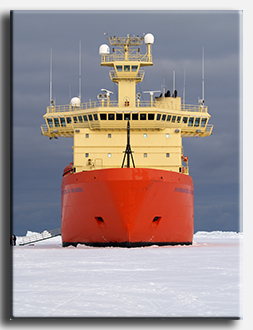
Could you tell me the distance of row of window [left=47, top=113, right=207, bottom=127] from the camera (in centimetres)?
3466

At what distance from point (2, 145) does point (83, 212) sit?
19526mm

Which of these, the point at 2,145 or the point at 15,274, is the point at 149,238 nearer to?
the point at 15,274

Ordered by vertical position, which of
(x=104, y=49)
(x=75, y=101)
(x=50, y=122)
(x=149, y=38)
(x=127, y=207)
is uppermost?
(x=149, y=38)

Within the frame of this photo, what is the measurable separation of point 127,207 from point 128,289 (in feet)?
49.5

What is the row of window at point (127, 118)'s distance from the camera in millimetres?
34656

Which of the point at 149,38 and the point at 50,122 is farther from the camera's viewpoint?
the point at 50,122

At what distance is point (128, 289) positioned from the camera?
40.8 ft

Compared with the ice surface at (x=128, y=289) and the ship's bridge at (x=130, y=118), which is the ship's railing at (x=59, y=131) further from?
the ice surface at (x=128, y=289)

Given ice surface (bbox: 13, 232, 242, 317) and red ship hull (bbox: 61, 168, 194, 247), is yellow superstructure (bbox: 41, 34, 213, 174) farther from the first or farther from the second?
ice surface (bbox: 13, 232, 242, 317)

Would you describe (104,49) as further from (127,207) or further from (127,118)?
(127,207)

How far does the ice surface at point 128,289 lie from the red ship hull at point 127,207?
863cm

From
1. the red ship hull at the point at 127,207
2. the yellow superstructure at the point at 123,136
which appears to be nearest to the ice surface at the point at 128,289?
the red ship hull at the point at 127,207

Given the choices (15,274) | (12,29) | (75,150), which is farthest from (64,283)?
(75,150)

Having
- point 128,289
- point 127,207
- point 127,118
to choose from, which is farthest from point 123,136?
point 128,289
